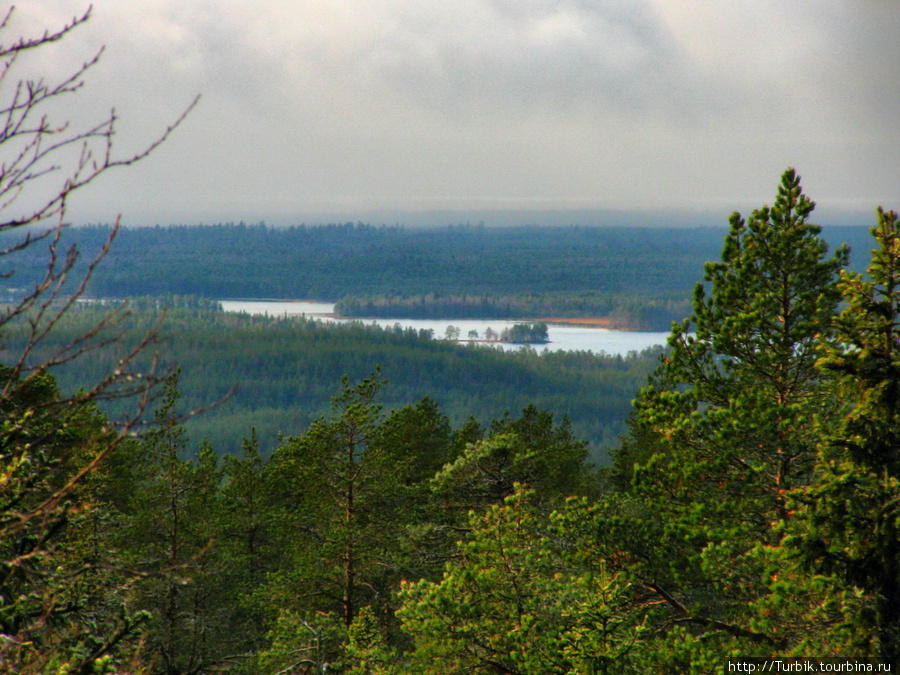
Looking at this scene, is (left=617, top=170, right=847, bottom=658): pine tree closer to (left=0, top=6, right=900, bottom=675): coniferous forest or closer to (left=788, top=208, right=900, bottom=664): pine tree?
(left=0, top=6, right=900, bottom=675): coniferous forest

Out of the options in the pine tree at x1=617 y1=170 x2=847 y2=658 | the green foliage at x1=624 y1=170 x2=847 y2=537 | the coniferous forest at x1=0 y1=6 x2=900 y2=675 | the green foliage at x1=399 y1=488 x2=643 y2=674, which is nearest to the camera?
the coniferous forest at x1=0 y1=6 x2=900 y2=675

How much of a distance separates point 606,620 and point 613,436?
156800 mm

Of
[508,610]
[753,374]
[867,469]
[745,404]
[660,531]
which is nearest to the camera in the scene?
[867,469]

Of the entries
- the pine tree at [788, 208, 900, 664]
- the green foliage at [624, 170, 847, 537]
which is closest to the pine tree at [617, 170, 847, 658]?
the green foliage at [624, 170, 847, 537]

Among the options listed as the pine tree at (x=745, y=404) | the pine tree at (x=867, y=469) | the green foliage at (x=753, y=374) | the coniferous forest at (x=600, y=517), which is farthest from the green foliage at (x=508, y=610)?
the pine tree at (x=867, y=469)

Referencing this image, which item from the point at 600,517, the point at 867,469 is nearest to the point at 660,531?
the point at 600,517

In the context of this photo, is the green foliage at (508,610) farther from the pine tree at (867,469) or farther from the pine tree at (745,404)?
the pine tree at (867,469)

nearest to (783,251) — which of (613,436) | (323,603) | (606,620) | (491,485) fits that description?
(606,620)

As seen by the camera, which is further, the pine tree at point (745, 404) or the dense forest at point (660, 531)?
the pine tree at point (745, 404)

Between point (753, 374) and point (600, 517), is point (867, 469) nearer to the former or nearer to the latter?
point (753, 374)

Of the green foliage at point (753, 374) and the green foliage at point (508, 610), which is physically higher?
the green foliage at point (753, 374)

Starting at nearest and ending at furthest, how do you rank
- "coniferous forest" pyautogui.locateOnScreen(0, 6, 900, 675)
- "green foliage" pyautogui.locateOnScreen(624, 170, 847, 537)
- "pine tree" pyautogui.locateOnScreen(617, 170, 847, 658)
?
"coniferous forest" pyautogui.locateOnScreen(0, 6, 900, 675) → "pine tree" pyautogui.locateOnScreen(617, 170, 847, 658) → "green foliage" pyautogui.locateOnScreen(624, 170, 847, 537)

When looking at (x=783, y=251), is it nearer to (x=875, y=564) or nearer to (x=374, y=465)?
(x=875, y=564)

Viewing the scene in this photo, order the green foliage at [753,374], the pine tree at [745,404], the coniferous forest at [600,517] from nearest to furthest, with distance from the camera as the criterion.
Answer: the coniferous forest at [600,517], the pine tree at [745,404], the green foliage at [753,374]
